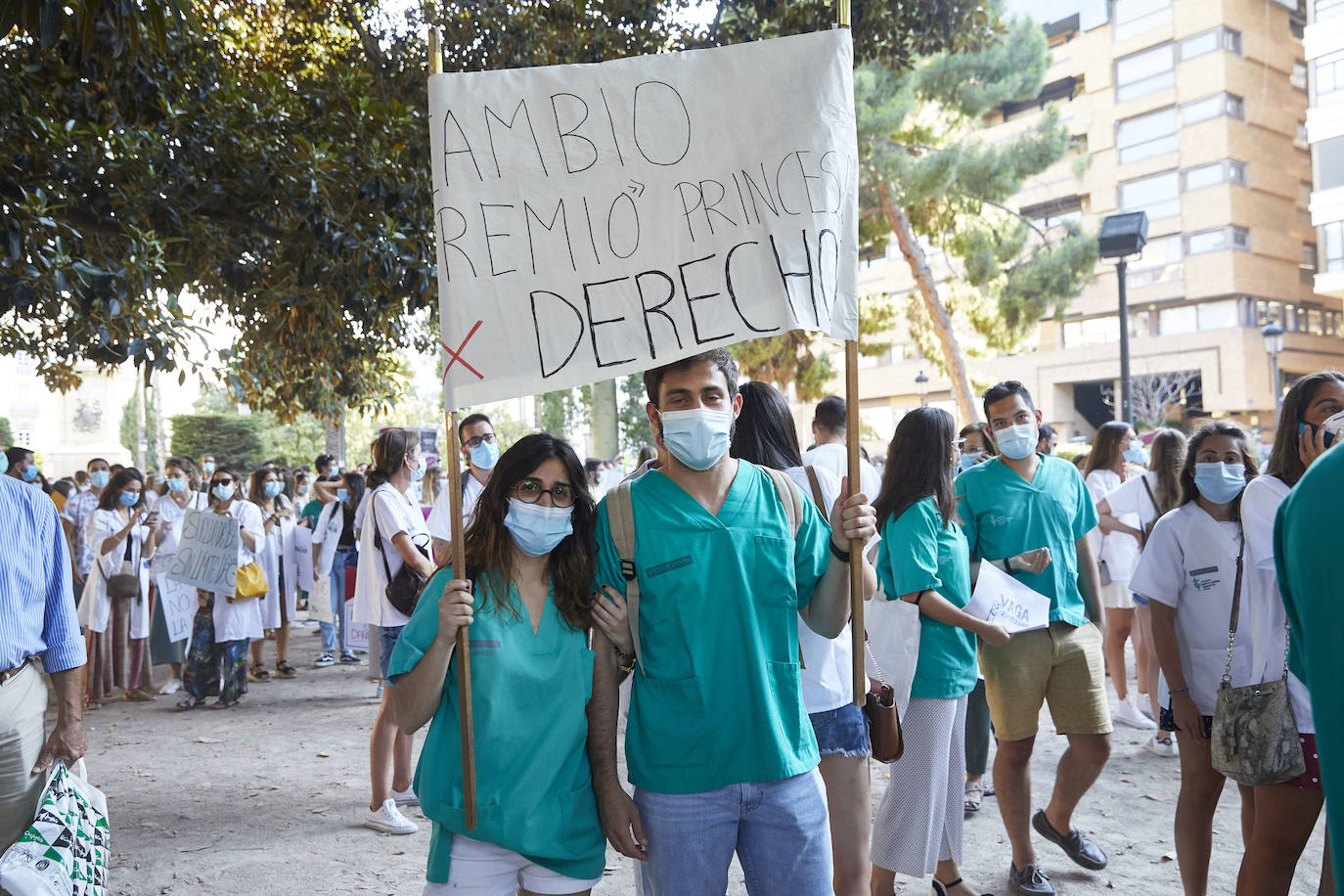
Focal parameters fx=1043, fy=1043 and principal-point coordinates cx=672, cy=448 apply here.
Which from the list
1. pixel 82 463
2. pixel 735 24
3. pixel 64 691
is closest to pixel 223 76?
pixel 735 24

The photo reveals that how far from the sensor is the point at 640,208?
9.19 ft

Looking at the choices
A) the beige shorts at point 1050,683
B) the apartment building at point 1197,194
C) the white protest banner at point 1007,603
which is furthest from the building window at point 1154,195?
the white protest banner at point 1007,603

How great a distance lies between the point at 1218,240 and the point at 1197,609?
158 ft

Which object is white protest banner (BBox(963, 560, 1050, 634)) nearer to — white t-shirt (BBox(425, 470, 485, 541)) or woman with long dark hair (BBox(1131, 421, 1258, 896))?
woman with long dark hair (BBox(1131, 421, 1258, 896))

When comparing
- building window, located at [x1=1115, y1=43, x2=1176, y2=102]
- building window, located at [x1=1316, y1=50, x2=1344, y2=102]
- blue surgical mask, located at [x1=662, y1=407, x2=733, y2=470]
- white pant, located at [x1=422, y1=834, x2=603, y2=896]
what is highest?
building window, located at [x1=1115, y1=43, x2=1176, y2=102]

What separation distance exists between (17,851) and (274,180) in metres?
5.03

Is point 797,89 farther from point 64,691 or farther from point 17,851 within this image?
point 64,691

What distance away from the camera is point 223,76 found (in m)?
7.29

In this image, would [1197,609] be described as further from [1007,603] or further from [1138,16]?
[1138,16]

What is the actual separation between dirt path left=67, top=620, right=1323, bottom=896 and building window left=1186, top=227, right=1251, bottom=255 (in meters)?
44.5

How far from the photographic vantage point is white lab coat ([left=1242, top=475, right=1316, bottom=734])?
3.34 meters

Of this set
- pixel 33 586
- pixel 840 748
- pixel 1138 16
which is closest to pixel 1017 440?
pixel 840 748

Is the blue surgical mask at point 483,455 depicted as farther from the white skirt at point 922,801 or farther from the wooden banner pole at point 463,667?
the wooden banner pole at point 463,667

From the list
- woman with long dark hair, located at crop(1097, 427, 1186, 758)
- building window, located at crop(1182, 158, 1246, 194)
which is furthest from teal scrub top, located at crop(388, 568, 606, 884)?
building window, located at crop(1182, 158, 1246, 194)
